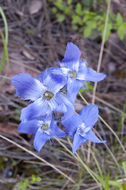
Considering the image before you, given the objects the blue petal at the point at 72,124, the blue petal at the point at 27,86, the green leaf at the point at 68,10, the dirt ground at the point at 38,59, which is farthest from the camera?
the green leaf at the point at 68,10

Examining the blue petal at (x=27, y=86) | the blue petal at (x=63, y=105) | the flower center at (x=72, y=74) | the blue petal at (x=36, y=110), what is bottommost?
the blue petal at (x=36, y=110)

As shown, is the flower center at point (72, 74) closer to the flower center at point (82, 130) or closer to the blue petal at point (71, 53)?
the blue petal at point (71, 53)

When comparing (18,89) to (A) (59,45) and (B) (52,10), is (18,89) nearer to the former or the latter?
(A) (59,45)

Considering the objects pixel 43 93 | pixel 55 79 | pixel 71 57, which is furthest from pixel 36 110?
pixel 71 57

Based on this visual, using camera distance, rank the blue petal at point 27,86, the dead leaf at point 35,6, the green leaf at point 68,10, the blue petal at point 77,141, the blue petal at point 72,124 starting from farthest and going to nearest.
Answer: the dead leaf at point 35,6 → the green leaf at point 68,10 → the blue petal at point 72,124 → the blue petal at point 77,141 → the blue petal at point 27,86

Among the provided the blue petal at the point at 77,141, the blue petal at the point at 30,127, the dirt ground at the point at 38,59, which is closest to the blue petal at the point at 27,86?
the blue petal at the point at 30,127

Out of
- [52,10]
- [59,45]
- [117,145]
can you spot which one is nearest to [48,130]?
[117,145]

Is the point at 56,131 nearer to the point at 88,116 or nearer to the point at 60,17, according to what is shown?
the point at 88,116
